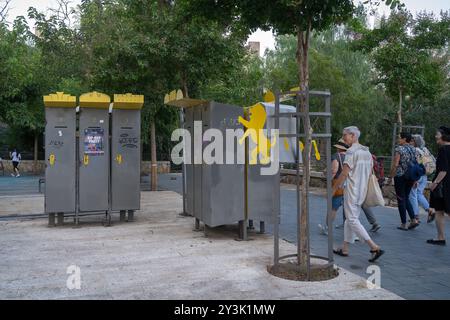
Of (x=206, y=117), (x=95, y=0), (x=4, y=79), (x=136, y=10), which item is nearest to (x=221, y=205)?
(x=206, y=117)

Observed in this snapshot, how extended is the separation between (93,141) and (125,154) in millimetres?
616

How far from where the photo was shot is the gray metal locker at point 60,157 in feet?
27.7

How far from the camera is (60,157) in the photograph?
27.9ft

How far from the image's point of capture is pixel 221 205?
722cm

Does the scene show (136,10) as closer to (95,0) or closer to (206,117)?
(206,117)

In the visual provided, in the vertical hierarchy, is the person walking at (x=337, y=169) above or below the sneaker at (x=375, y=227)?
above

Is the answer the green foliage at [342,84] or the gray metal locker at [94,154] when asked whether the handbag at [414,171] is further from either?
the green foliage at [342,84]

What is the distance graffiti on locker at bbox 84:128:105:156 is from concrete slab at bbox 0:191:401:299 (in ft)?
4.42

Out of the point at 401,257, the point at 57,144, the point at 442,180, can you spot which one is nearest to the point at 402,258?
the point at 401,257

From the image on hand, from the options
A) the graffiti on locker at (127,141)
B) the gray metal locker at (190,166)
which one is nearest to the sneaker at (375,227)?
the gray metal locker at (190,166)

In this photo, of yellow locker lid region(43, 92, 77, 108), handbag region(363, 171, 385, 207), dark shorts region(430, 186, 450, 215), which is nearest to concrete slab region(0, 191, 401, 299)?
handbag region(363, 171, 385, 207)

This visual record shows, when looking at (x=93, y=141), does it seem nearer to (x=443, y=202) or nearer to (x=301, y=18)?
(x=301, y=18)

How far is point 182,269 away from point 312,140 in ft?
7.01

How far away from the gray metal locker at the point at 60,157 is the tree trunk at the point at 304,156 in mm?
4518
